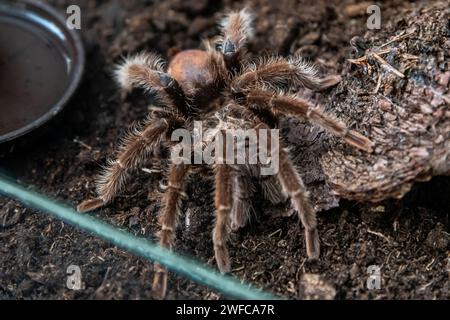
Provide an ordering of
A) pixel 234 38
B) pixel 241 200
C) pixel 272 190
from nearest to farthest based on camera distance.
Answer: pixel 241 200
pixel 272 190
pixel 234 38

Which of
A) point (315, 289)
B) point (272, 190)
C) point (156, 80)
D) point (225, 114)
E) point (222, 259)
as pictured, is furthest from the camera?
point (156, 80)

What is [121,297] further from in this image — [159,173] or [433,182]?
[433,182]

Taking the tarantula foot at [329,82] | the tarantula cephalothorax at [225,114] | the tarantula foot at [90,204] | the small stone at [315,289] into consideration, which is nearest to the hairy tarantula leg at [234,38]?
the tarantula cephalothorax at [225,114]

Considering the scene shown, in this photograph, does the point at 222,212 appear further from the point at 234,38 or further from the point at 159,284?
the point at 234,38

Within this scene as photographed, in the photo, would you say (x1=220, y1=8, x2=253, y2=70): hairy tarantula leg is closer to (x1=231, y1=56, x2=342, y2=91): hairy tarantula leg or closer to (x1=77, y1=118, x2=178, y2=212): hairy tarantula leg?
(x1=231, y1=56, x2=342, y2=91): hairy tarantula leg

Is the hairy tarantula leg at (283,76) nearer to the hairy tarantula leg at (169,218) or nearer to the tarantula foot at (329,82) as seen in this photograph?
the tarantula foot at (329,82)

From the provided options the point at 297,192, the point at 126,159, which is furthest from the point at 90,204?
the point at 297,192
